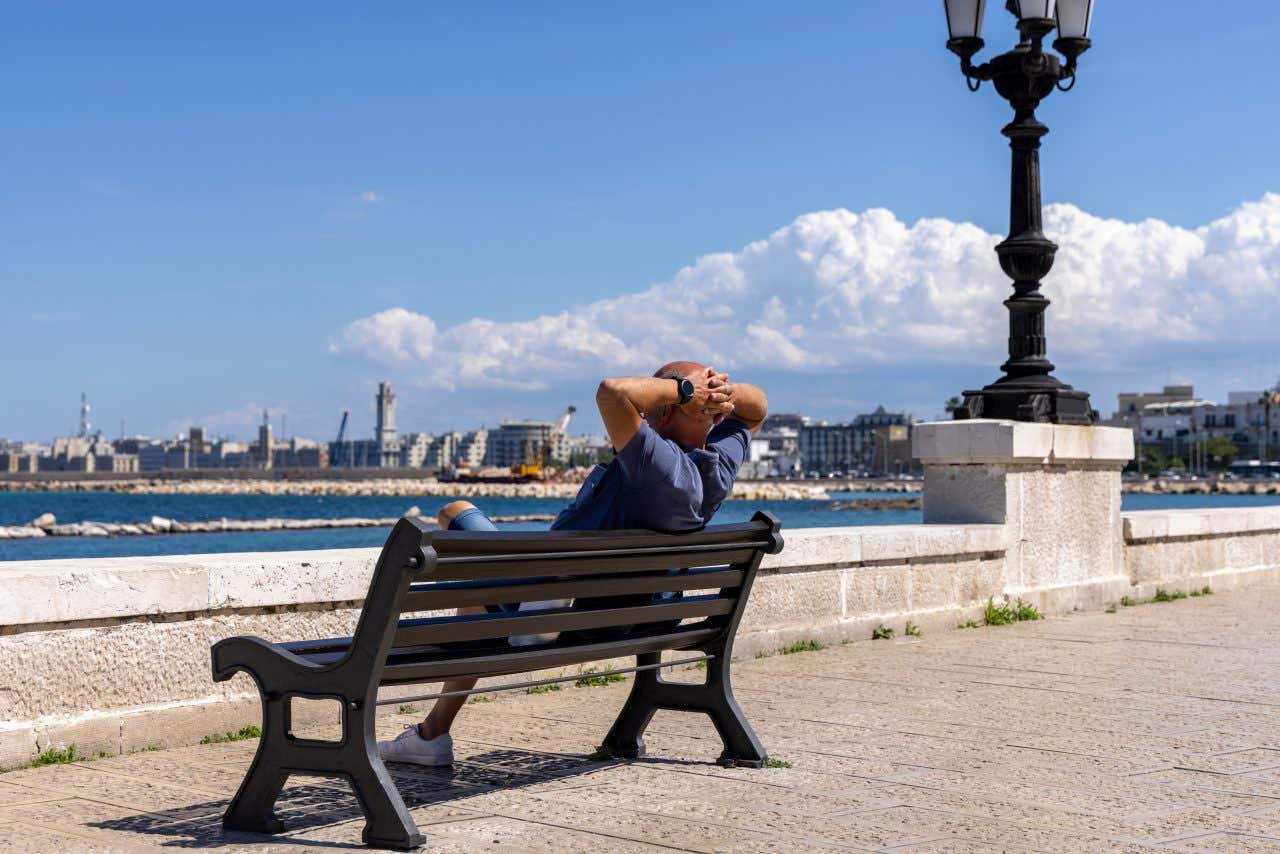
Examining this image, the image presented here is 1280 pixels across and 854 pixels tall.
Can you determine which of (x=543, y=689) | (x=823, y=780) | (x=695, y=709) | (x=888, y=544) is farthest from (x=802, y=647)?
(x=823, y=780)

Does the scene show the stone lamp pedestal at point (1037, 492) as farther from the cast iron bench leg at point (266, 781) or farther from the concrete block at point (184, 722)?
the cast iron bench leg at point (266, 781)

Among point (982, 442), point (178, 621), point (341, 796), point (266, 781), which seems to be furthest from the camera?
point (982, 442)

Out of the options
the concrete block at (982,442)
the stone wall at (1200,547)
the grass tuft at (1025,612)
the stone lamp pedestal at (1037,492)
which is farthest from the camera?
the stone wall at (1200,547)

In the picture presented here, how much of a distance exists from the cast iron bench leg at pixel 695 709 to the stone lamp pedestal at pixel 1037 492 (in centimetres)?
466

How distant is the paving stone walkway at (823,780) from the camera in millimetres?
3830

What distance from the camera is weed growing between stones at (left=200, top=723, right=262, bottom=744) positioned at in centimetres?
519

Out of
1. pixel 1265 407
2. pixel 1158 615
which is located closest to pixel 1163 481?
pixel 1265 407

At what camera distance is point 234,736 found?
17.3 ft

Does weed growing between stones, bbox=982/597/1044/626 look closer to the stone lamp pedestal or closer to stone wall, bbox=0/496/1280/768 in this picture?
the stone lamp pedestal

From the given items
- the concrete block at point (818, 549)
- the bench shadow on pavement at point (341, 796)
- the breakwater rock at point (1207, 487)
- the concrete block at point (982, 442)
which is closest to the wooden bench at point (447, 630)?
the bench shadow on pavement at point (341, 796)

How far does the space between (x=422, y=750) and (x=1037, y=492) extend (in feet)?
18.8

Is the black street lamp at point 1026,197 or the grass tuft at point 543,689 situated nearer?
A: the grass tuft at point 543,689

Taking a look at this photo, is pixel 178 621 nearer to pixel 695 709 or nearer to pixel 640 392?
pixel 695 709

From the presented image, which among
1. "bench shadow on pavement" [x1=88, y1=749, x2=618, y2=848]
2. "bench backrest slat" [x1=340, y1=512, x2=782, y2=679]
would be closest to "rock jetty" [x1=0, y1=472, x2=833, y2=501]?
"bench shadow on pavement" [x1=88, y1=749, x2=618, y2=848]
